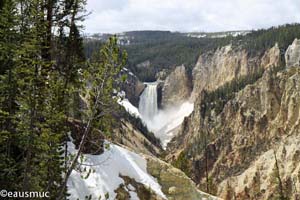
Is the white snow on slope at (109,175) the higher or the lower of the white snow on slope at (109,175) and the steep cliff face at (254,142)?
the higher

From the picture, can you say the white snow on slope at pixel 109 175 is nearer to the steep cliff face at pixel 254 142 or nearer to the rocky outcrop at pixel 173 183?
the rocky outcrop at pixel 173 183

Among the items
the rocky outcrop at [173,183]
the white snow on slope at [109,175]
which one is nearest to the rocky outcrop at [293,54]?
the rocky outcrop at [173,183]

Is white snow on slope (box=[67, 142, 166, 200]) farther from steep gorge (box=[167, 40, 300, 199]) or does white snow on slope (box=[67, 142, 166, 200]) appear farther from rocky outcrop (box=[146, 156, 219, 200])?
steep gorge (box=[167, 40, 300, 199])

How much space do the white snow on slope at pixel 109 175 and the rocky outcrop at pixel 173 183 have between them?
1.40 feet

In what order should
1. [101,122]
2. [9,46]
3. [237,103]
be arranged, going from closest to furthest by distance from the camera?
[101,122] → [9,46] → [237,103]

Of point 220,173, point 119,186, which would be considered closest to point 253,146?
point 220,173

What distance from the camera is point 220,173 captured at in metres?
118

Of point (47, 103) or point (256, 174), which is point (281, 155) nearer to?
point (256, 174)

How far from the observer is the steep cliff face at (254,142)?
292 ft

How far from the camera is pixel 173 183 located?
28.3m

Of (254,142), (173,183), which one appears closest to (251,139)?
(254,142)

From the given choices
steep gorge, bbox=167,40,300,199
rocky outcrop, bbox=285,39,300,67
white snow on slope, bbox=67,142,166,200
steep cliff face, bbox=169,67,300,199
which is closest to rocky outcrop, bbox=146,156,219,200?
white snow on slope, bbox=67,142,166,200

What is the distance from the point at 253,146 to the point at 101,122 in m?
107

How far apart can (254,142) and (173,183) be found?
308 ft
